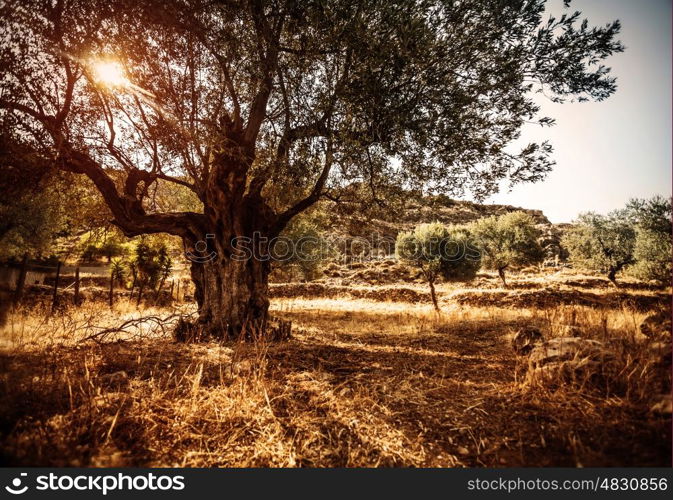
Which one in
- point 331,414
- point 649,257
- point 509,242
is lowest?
point 331,414

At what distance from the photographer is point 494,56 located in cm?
601

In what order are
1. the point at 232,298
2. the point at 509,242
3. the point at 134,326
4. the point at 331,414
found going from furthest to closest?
the point at 509,242, the point at 134,326, the point at 232,298, the point at 331,414

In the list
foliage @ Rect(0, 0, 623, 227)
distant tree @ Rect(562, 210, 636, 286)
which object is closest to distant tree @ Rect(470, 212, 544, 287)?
distant tree @ Rect(562, 210, 636, 286)

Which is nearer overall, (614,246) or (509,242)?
(614,246)

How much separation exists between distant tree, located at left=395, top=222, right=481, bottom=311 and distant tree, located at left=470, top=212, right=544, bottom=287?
374 inches

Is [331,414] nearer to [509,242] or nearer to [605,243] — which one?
[509,242]

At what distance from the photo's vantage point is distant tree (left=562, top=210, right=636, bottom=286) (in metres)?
30.4

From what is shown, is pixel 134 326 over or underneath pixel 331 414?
underneath

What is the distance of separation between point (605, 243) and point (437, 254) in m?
23.3

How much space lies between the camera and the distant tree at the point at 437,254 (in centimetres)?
2250

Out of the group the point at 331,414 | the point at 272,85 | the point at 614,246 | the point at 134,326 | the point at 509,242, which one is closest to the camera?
the point at 331,414

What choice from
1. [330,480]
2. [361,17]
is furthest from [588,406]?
[361,17]

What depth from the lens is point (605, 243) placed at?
3141cm

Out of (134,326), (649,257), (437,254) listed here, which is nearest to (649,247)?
(649,257)
